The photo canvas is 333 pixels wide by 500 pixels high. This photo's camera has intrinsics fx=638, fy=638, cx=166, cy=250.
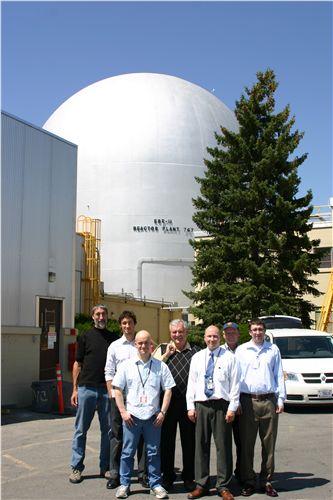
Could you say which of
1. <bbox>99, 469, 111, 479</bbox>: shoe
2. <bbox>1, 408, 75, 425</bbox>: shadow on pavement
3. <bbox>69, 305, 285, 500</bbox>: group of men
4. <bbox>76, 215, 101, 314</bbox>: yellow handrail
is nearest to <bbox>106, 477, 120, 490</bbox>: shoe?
<bbox>69, 305, 285, 500</bbox>: group of men

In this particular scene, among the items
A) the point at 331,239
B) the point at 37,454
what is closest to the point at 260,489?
the point at 37,454

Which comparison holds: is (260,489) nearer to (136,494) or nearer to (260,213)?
(136,494)

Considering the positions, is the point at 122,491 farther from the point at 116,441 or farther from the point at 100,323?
the point at 100,323

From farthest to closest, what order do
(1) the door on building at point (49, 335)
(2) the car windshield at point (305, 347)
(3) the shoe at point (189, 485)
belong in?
(1) the door on building at point (49, 335)
(2) the car windshield at point (305, 347)
(3) the shoe at point (189, 485)

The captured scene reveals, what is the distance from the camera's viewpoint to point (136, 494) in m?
6.62

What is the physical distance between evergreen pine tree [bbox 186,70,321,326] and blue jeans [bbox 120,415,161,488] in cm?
1701

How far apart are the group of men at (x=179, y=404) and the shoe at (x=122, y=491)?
0.4 inches

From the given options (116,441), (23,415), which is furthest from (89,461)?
(23,415)

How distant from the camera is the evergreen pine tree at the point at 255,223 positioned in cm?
2392

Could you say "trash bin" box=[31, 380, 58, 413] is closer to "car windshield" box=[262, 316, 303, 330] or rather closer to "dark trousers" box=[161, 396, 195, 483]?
"dark trousers" box=[161, 396, 195, 483]

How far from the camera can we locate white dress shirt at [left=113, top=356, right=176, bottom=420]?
6523mm

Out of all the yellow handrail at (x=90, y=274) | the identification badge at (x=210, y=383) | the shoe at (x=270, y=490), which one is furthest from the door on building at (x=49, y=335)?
the shoe at (x=270, y=490)

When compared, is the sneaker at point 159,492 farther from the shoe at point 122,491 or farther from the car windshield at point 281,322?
the car windshield at point 281,322

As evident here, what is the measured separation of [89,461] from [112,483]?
159 cm
